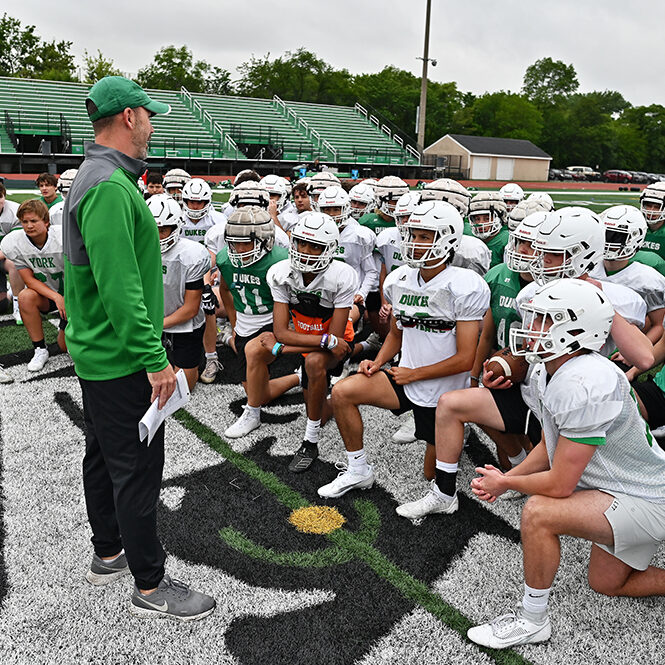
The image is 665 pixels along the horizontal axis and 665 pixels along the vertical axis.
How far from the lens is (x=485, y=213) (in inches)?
231

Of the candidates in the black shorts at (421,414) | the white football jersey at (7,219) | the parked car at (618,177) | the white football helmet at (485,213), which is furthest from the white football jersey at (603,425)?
the parked car at (618,177)

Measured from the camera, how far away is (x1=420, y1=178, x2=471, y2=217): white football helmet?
605 cm

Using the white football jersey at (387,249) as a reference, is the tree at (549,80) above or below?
above

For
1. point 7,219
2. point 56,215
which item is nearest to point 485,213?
point 56,215

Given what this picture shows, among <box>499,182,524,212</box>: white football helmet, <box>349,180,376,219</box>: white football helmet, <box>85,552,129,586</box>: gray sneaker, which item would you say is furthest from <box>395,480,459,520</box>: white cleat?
<box>499,182,524,212</box>: white football helmet

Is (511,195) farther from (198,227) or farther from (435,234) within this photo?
(435,234)

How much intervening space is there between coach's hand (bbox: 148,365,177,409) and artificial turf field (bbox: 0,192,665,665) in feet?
3.66

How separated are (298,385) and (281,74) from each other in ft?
213

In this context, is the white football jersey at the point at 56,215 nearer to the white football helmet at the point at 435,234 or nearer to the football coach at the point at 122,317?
the white football helmet at the point at 435,234

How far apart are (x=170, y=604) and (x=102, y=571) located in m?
0.47

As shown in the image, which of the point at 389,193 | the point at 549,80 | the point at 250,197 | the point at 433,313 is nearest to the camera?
the point at 433,313

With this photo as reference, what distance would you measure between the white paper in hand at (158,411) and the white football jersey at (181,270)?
2.47m

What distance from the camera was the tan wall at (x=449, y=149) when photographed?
160 feet

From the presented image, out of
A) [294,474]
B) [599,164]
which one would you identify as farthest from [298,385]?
[599,164]
